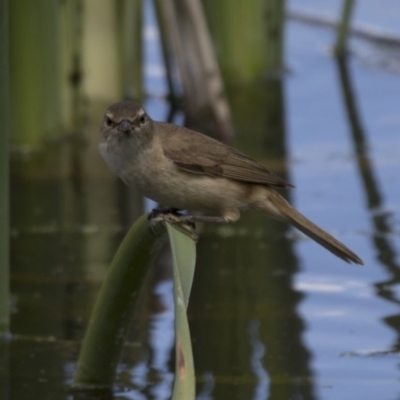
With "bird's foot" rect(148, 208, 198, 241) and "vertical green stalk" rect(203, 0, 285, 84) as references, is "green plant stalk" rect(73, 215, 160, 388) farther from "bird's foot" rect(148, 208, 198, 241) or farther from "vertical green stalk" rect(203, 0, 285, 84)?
"vertical green stalk" rect(203, 0, 285, 84)

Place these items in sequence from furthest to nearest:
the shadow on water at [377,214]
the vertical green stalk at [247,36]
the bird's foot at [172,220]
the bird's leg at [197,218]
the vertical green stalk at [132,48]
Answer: the vertical green stalk at [247,36], the vertical green stalk at [132,48], the shadow on water at [377,214], the bird's leg at [197,218], the bird's foot at [172,220]

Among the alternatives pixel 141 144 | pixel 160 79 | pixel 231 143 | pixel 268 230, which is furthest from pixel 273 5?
pixel 141 144

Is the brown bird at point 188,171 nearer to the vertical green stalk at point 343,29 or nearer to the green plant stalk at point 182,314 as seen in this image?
the green plant stalk at point 182,314

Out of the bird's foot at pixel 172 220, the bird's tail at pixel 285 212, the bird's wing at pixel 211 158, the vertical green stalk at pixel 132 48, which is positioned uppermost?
the vertical green stalk at pixel 132 48

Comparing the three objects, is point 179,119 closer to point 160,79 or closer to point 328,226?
point 160,79

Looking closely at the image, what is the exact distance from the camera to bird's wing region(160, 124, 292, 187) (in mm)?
4133

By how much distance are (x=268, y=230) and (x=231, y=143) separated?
67.5 inches

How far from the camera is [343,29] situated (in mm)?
10273

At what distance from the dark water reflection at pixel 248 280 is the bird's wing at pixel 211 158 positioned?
858 millimetres

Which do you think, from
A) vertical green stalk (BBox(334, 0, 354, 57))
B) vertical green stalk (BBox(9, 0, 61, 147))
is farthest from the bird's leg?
vertical green stalk (BBox(334, 0, 354, 57))

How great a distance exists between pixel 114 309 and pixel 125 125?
0.62 meters

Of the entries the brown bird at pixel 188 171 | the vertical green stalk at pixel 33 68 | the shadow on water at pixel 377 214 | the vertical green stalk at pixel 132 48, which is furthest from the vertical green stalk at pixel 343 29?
the brown bird at pixel 188 171

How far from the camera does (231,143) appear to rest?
8195 millimetres

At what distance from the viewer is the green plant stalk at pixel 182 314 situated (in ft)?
8.86
